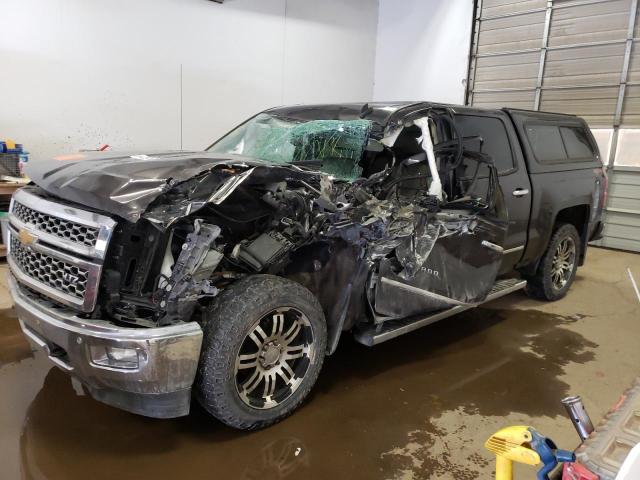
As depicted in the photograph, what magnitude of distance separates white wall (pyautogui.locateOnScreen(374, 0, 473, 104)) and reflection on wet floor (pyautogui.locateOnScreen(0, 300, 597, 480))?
773cm

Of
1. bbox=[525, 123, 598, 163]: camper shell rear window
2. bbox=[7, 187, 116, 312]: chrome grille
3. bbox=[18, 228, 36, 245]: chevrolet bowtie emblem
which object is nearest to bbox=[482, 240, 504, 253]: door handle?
bbox=[525, 123, 598, 163]: camper shell rear window

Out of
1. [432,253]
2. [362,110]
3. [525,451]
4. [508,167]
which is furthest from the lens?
[508,167]

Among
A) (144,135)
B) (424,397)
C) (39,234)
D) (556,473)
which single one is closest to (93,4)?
(144,135)

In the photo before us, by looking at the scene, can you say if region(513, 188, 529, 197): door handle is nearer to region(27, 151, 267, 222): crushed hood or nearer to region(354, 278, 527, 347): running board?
region(354, 278, 527, 347): running board

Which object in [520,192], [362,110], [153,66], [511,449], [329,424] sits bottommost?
[329,424]

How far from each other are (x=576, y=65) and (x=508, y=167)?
5799 mm

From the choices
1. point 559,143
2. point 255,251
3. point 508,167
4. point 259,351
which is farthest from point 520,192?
point 259,351

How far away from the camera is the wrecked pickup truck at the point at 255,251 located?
7.13 feet

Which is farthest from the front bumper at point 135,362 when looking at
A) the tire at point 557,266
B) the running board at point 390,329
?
the tire at point 557,266

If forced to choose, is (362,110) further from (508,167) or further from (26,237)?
(26,237)

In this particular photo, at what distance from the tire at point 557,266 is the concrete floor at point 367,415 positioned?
730 mm

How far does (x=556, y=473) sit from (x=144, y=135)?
24.0 ft

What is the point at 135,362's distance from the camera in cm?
211

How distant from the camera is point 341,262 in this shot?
2.92 metres
